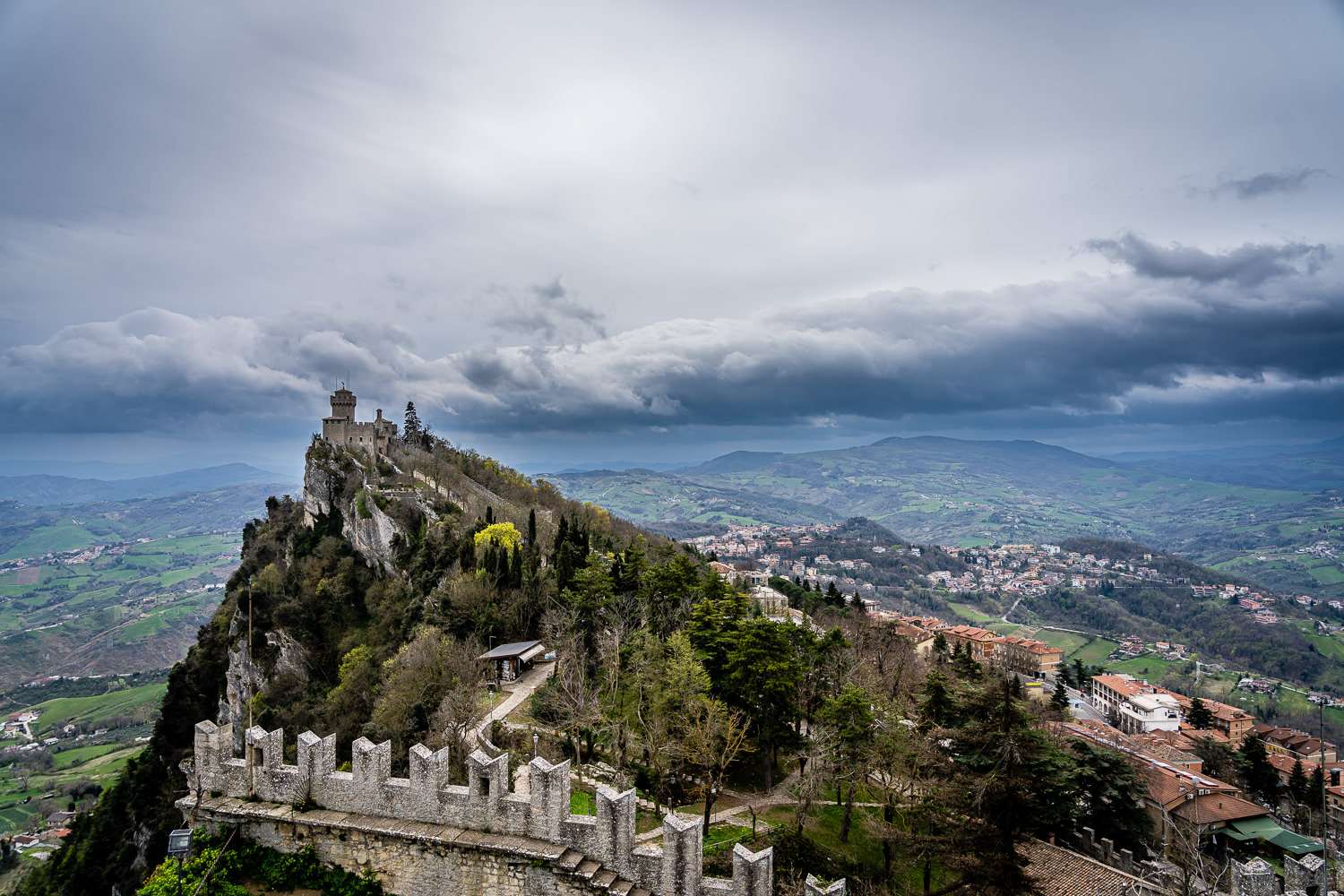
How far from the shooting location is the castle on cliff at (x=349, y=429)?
75.6m

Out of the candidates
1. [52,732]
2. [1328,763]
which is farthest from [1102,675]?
[52,732]

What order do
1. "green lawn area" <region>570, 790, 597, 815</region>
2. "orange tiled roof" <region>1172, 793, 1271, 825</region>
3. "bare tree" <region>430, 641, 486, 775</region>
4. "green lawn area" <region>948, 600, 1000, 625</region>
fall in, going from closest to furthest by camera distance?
"green lawn area" <region>570, 790, 597, 815</region>
"bare tree" <region>430, 641, 486, 775</region>
"orange tiled roof" <region>1172, 793, 1271, 825</region>
"green lawn area" <region>948, 600, 1000, 625</region>

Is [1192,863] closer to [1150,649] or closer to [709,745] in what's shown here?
[709,745]

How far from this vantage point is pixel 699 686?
23.6 meters

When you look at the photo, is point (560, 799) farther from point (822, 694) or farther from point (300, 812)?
point (822, 694)

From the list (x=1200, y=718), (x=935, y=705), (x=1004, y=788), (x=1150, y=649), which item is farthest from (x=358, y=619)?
(x=1150, y=649)

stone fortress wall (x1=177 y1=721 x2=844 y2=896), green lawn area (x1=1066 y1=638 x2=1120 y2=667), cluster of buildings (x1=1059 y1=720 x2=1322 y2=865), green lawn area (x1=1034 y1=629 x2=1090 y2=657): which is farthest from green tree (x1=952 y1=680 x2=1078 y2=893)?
green lawn area (x1=1034 y1=629 x2=1090 y2=657)

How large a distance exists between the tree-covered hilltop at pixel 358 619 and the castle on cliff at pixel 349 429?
2.05 meters

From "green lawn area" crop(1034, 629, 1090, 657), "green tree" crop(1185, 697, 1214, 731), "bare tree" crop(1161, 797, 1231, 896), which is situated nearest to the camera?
"bare tree" crop(1161, 797, 1231, 896)

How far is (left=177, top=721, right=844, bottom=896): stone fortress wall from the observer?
39.8 feet

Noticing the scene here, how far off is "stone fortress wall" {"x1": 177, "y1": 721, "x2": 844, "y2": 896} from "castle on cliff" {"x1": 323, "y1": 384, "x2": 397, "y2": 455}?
66.2m

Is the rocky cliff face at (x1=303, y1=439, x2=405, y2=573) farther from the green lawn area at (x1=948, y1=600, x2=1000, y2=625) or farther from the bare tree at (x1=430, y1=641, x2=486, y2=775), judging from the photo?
the green lawn area at (x1=948, y1=600, x2=1000, y2=625)

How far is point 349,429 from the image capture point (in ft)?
249

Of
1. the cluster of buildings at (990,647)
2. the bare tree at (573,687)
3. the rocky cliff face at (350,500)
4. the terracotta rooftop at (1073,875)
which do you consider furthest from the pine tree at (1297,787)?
the rocky cliff face at (350,500)
